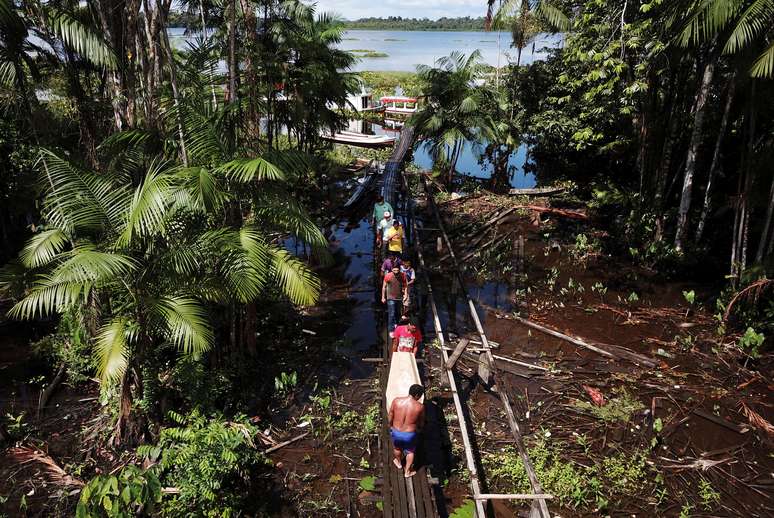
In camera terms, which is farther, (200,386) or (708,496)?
(200,386)

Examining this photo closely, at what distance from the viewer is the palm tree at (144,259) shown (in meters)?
5.21

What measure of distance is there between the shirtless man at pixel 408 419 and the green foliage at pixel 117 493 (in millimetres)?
2444

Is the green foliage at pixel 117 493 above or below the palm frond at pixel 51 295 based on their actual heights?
below

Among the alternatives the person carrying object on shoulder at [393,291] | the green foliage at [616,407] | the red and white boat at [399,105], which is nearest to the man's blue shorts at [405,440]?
the person carrying object on shoulder at [393,291]

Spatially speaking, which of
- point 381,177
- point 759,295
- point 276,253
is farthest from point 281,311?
point 381,177

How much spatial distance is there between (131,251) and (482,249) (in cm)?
1026

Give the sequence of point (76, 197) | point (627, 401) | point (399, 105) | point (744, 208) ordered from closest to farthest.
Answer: point (76, 197), point (627, 401), point (744, 208), point (399, 105)

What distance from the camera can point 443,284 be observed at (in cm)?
1217

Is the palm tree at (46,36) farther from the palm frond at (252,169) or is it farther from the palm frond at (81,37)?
the palm frond at (252,169)

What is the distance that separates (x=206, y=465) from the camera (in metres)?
5.29

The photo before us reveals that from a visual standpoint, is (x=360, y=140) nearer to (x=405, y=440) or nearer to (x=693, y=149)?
(x=693, y=149)

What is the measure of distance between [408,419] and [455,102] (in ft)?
49.6

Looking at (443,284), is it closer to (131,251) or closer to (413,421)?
(413,421)

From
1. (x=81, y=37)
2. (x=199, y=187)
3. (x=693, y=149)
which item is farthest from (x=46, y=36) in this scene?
(x=693, y=149)
